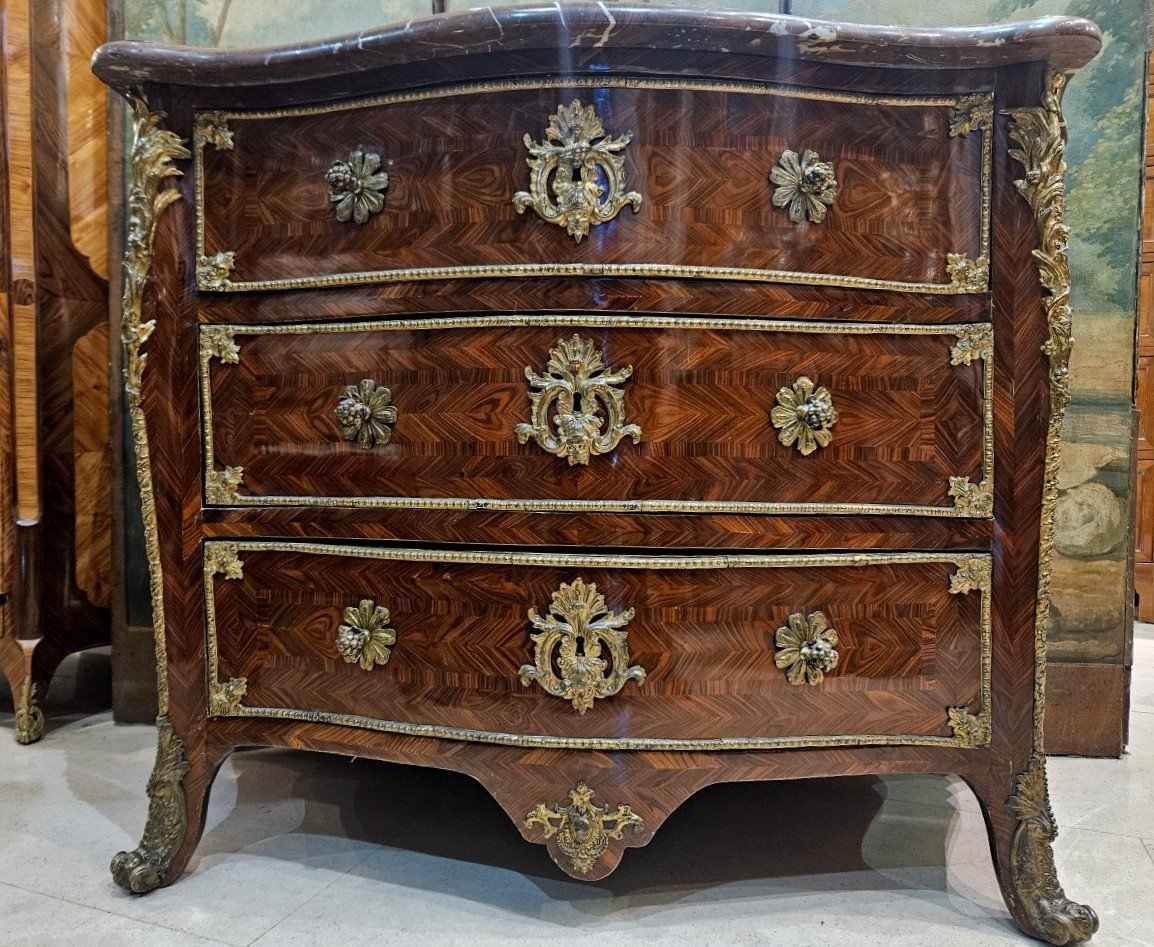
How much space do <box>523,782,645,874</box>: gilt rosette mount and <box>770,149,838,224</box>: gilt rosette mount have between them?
0.95 metres

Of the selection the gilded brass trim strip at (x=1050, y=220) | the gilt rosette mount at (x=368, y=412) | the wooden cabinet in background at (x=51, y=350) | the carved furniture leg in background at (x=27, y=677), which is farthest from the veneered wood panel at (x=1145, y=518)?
the carved furniture leg in background at (x=27, y=677)

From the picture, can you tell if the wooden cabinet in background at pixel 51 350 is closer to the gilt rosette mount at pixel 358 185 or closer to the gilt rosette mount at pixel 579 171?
the gilt rosette mount at pixel 358 185

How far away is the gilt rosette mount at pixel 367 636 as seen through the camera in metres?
1.32

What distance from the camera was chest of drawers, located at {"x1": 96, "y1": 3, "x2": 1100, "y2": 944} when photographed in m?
1.22

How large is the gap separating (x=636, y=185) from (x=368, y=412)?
1.79ft

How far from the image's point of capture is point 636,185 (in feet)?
3.98

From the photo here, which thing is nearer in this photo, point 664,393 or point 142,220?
point 664,393

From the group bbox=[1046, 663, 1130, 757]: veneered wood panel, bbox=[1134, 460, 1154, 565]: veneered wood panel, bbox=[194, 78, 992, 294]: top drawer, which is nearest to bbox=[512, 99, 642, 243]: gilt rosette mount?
bbox=[194, 78, 992, 294]: top drawer

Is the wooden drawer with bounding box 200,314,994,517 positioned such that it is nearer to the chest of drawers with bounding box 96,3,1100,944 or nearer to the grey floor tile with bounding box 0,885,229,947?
the chest of drawers with bounding box 96,3,1100,944

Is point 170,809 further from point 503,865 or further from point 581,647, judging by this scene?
point 581,647

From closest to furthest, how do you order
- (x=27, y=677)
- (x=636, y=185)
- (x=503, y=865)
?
1. (x=636, y=185)
2. (x=503, y=865)
3. (x=27, y=677)

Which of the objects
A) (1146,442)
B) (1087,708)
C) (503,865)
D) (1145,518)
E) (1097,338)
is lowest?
(503,865)

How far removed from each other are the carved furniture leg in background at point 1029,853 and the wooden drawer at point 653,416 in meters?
0.45

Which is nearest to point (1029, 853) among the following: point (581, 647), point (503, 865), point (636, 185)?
point (581, 647)
